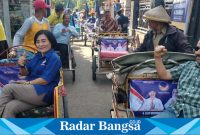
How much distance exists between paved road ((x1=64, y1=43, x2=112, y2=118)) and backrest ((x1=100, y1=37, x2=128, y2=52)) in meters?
0.81

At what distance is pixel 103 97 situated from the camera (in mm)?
6062

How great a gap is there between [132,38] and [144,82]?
15.7ft

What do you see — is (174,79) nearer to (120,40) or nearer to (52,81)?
(52,81)

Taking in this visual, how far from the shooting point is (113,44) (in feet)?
24.5

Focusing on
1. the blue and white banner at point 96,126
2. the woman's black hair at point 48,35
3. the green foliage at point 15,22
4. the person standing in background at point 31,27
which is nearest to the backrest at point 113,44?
the person standing in background at point 31,27

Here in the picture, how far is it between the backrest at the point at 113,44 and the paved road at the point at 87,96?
0.81 meters

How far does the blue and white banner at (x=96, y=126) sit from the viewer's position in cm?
199

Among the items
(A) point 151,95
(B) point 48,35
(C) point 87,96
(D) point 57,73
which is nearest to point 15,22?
(C) point 87,96

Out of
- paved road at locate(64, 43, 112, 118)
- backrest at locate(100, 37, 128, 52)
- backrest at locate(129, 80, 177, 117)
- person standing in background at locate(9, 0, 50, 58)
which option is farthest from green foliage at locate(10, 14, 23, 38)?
backrest at locate(129, 80, 177, 117)

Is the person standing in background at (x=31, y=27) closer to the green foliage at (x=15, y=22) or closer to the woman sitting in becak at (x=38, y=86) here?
the woman sitting in becak at (x=38, y=86)

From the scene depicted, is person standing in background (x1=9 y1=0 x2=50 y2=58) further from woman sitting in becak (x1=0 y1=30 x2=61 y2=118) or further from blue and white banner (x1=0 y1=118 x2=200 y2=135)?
blue and white banner (x1=0 y1=118 x2=200 y2=135)

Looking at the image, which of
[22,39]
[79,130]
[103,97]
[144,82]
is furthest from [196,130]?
[103,97]

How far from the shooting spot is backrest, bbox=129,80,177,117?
10.1ft

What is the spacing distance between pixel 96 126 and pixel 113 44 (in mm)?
5555
